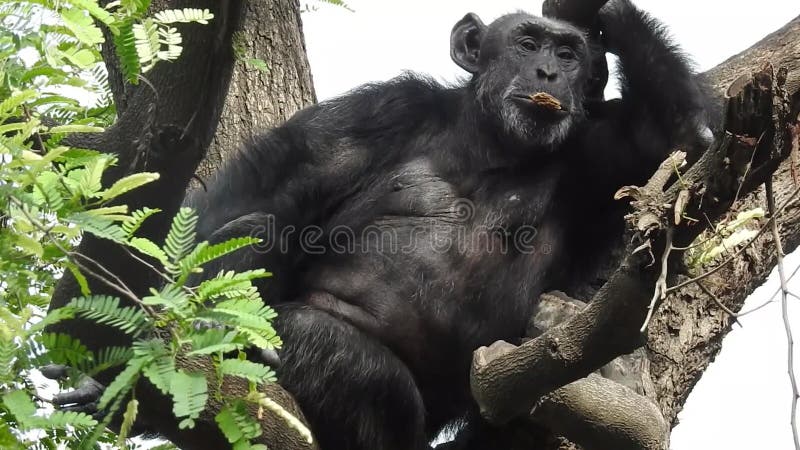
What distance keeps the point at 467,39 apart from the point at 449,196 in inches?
57.2

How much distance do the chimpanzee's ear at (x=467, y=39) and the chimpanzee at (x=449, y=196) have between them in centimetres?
38

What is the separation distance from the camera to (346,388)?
5.98m

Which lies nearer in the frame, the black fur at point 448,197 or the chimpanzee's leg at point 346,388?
the chimpanzee's leg at point 346,388

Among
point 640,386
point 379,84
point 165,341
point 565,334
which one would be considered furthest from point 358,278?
point 165,341

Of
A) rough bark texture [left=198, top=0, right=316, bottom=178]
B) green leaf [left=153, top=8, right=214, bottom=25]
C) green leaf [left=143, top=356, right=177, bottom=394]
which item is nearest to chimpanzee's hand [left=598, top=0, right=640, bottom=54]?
rough bark texture [left=198, top=0, right=316, bottom=178]

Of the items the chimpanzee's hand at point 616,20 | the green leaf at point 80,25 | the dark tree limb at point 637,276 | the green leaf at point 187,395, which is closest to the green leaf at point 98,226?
the green leaf at point 187,395

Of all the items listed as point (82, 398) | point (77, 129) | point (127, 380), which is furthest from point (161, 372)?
point (82, 398)

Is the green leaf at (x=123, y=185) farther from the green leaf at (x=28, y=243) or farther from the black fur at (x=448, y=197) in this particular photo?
the black fur at (x=448, y=197)

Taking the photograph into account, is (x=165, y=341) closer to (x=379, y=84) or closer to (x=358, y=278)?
(x=358, y=278)

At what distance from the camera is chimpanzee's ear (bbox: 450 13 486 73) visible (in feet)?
25.1

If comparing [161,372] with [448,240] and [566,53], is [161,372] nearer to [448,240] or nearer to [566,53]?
[448,240]

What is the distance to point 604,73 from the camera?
7.19 metres

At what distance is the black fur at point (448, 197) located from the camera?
6.52m

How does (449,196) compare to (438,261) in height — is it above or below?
above
